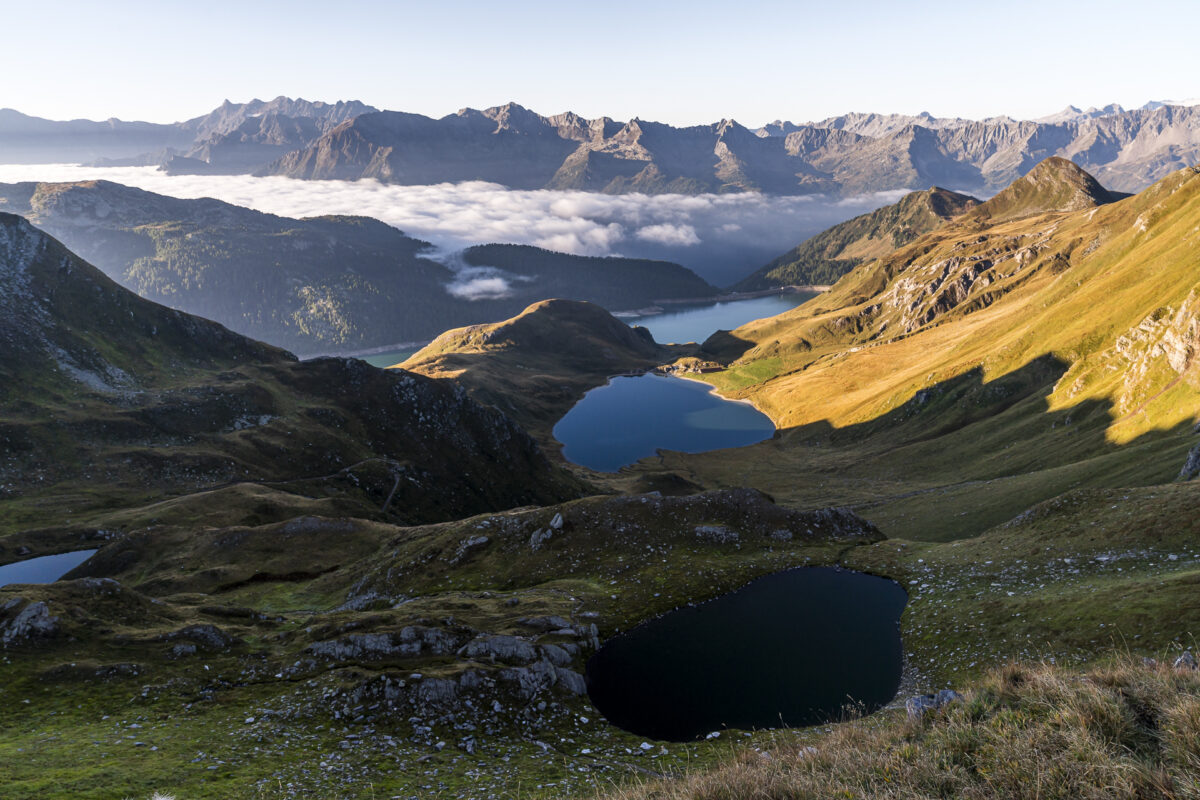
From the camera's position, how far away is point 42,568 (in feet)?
250

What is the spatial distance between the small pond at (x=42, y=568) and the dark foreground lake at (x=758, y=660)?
2807 inches

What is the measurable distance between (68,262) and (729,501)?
177 meters

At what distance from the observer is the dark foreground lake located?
40.8 m

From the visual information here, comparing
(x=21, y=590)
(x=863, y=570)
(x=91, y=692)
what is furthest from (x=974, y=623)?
(x=21, y=590)

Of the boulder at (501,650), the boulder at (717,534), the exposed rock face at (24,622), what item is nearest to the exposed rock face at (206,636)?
the exposed rock face at (24,622)

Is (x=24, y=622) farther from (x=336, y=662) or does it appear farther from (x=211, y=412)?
(x=211, y=412)

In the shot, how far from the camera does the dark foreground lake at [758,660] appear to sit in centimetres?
4075

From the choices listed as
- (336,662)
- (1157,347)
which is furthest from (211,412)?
(1157,347)

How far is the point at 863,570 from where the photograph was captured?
6156 centimetres

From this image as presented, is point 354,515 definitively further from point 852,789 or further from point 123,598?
point 852,789

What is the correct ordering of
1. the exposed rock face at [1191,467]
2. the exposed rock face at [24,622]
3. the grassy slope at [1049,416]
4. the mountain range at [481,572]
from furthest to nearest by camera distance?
the grassy slope at [1049,416]
the exposed rock face at [1191,467]
the exposed rock face at [24,622]
the mountain range at [481,572]

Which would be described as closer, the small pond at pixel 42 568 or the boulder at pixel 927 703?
the boulder at pixel 927 703

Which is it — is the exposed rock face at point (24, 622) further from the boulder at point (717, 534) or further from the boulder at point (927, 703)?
the boulder at point (717, 534)

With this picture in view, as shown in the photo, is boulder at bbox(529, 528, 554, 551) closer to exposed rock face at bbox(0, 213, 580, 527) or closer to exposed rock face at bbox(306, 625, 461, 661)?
exposed rock face at bbox(306, 625, 461, 661)
